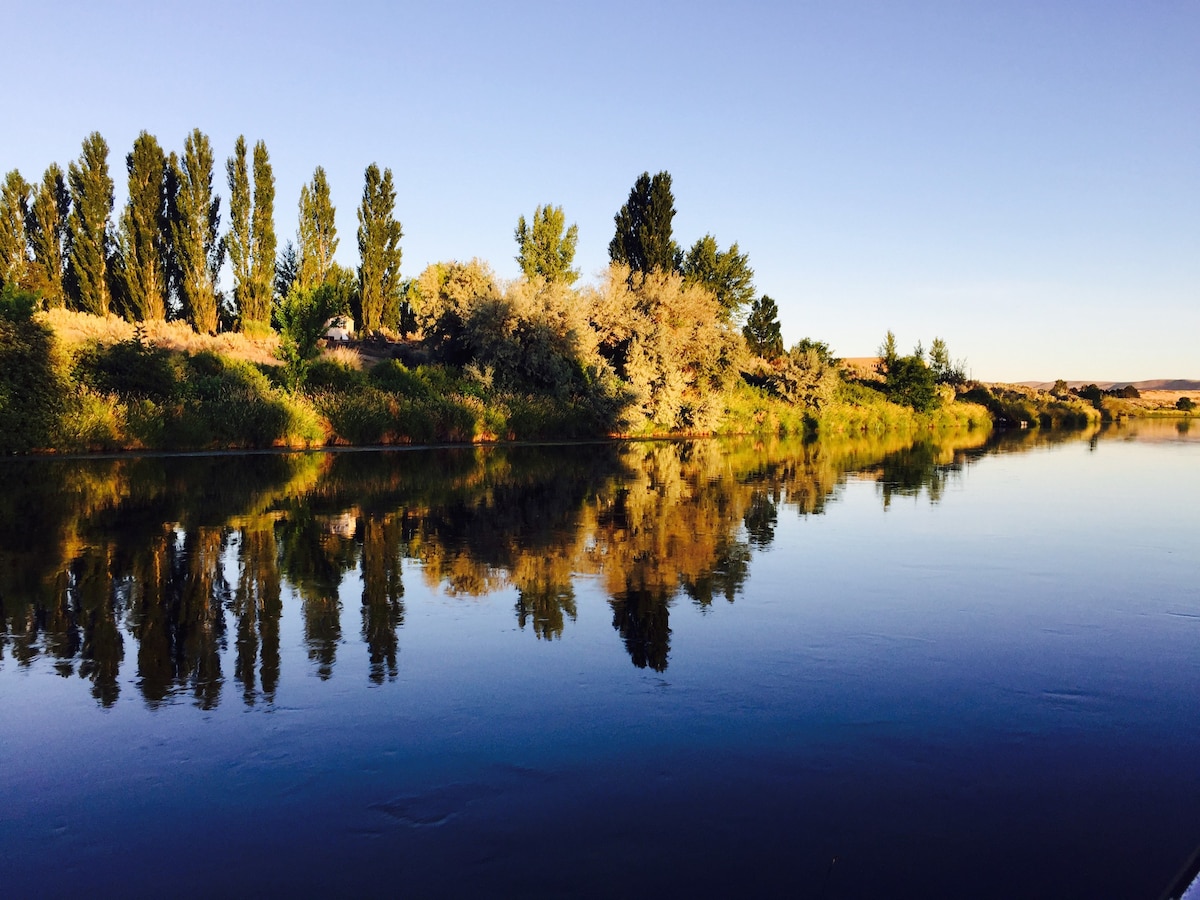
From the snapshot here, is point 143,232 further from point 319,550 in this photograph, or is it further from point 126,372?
point 319,550

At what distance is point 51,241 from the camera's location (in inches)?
2205

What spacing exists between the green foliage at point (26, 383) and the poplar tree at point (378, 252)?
37009 millimetres

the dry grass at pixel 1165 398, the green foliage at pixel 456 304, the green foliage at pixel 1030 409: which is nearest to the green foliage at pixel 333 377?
the green foliage at pixel 456 304

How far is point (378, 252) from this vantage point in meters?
59.9

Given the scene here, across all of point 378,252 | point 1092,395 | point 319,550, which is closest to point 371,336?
point 378,252

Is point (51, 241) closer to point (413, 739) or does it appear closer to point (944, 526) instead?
point (944, 526)

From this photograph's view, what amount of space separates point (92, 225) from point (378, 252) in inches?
646

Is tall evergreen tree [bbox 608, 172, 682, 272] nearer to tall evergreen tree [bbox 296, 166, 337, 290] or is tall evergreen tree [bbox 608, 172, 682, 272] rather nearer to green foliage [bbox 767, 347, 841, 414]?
green foliage [bbox 767, 347, 841, 414]

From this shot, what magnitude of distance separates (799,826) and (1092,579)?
24.6 ft

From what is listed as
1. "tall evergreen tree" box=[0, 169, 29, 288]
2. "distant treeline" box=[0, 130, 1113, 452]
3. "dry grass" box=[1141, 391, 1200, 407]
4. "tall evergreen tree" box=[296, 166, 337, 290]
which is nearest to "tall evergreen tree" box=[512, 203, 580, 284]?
"distant treeline" box=[0, 130, 1113, 452]

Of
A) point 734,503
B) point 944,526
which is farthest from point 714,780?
point 734,503

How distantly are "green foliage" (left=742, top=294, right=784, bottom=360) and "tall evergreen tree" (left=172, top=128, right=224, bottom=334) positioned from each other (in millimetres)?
35428

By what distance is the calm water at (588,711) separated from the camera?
373 centimetres

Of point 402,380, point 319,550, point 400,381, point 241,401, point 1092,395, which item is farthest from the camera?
point 1092,395
